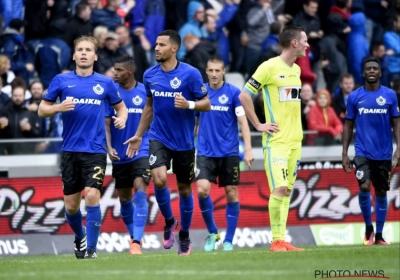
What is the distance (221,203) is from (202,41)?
4.21m

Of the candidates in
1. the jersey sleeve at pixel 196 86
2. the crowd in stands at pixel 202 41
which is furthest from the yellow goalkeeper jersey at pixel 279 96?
the crowd in stands at pixel 202 41

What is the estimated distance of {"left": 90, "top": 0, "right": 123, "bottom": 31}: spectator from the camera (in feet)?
75.7

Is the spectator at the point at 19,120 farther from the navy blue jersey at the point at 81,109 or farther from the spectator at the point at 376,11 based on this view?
the spectator at the point at 376,11

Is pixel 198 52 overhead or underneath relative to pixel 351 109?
overhead

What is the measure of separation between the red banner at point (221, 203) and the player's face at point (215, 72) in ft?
10.1

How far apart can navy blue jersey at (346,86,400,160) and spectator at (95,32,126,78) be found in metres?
6.27

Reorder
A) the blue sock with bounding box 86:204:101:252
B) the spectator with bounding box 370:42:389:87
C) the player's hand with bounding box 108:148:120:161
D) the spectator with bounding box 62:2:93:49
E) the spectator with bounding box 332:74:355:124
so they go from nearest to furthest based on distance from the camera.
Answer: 1. the blue sock with bounding box 86:204:101:252
2. the player's hand with bounding box 108:148:120:161
3. the spectator with bounding box 62:2:93:49
4. the spectator with bounding box 332:74:355:124
5. the spectator with bounding box 370:42:389:87

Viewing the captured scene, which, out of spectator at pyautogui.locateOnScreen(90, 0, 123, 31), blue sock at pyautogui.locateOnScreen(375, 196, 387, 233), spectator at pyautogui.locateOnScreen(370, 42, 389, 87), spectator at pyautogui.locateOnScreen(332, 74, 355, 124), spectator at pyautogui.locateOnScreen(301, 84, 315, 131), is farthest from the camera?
spectator at pyautogui.locateOnScreen(370, 42, 389, 87)

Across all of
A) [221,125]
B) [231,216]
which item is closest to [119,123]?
[221,125]

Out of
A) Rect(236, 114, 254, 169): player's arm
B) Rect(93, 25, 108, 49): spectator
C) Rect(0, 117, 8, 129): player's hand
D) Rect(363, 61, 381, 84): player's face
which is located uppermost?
Rect(93, 25, 108, 49): spectator

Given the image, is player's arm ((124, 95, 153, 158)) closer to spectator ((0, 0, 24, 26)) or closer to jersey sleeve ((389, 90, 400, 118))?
jersey sleeve ((389, 90, 400, 118))

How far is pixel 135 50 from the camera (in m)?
23.2

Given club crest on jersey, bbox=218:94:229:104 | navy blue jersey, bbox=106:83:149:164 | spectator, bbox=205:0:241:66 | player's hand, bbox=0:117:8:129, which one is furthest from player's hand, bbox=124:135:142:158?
spectator, bbox=205:0:241:66

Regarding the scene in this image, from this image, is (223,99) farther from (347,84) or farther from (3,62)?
(347,84)
